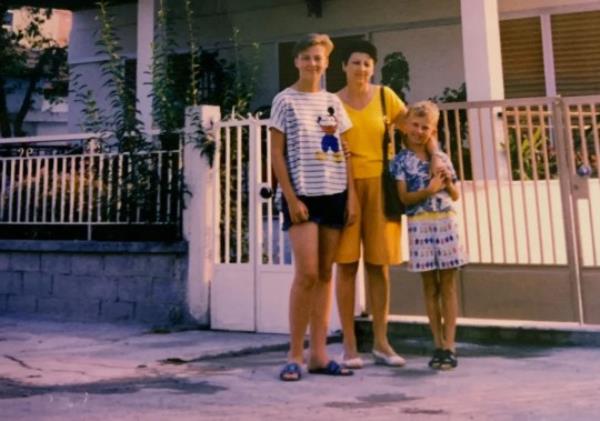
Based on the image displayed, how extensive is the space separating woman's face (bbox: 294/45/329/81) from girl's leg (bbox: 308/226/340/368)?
825 millimetres

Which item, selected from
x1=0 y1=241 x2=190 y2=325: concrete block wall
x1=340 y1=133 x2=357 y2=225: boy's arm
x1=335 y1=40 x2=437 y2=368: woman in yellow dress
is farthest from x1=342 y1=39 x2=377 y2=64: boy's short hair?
x1=0 y1=241 x2=190 y2=325: concrete block wall

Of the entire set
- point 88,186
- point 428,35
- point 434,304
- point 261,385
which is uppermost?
point 428,35

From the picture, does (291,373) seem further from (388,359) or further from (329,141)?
(329,141)

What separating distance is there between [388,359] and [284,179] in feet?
3.94

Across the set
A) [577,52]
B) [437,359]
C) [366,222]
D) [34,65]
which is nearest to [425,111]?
[366,222]

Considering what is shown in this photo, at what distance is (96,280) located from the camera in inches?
216

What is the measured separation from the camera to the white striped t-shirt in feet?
10.4

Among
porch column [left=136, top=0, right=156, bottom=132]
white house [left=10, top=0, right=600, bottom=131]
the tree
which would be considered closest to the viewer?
white house [left=10, top=0, right=600, bottom=131]

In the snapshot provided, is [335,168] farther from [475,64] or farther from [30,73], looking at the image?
[30,73]

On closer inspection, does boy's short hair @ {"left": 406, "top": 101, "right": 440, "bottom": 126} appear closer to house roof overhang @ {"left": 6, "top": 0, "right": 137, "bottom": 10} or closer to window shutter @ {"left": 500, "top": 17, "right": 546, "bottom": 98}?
window shutter @ {"left": 500, "top": 17, "right": 546, "bottom": 98}

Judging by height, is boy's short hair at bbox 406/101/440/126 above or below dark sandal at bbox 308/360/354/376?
above

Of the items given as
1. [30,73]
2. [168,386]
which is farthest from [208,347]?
[30,73]

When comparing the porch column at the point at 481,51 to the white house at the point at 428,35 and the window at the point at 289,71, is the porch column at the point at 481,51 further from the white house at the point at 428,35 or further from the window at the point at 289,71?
the window at the point at 289,71

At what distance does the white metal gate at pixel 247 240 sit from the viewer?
15.0 feet
